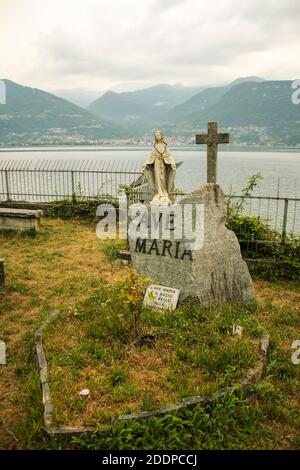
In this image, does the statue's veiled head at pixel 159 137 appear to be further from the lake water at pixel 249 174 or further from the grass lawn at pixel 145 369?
the grass lawn at pixel 145 369

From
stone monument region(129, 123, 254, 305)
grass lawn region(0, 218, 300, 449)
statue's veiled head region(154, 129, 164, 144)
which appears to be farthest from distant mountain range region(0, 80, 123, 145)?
grass lawn region(0, 218, 300, 449)

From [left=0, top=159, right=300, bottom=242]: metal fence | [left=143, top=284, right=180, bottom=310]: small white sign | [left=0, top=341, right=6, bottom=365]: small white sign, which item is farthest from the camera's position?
[left=0, top=159, right=300, bottom=242]: metal fence

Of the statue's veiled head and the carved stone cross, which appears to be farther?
the carved stone cross

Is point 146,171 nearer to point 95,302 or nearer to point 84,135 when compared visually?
point 95,302

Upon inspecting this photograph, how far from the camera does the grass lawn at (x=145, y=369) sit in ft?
12.5

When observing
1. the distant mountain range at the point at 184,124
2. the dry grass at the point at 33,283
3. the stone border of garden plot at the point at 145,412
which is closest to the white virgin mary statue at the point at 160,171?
the dry grass at the point at 33,283

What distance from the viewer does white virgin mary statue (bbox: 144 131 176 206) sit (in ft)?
27.5

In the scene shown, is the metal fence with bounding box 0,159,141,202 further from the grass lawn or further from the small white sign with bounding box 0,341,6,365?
the small white sign with bounding box 0,341,6,365

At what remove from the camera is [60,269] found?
8.73 m

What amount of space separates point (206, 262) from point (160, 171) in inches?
119

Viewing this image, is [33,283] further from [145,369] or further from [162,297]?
[145,369]

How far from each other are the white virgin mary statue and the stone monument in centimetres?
190

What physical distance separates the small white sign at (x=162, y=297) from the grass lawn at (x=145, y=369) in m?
0.27

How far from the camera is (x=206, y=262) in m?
6.24
